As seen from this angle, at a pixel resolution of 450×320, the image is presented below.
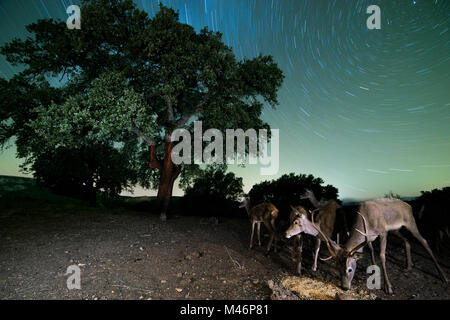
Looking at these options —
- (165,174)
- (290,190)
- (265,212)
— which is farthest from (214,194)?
(265,212)

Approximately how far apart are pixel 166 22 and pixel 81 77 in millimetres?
5890

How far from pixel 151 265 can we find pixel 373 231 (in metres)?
6.48

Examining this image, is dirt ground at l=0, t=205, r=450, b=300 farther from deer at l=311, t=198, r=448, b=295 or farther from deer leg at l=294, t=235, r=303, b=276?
deer at l=311, t=198, r=448, b=295

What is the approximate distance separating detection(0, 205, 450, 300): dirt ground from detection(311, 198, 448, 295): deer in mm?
772

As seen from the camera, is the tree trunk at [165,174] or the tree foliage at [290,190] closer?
the tree trunk at [165,174]

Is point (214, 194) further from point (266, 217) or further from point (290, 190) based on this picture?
point (266, 217)

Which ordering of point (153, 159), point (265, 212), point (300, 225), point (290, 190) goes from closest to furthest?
→ point (300, 225) → point (265, 212) → point (153, 159) → point (290, 190)

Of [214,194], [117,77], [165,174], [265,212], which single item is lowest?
[214,194]

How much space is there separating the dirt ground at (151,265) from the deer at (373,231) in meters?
0.77

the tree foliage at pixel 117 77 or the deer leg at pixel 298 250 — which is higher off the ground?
the tree foliage at pixel 117 77

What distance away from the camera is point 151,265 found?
6.30 m

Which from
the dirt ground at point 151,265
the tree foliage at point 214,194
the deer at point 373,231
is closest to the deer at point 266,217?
the dirt ground at point 151,265

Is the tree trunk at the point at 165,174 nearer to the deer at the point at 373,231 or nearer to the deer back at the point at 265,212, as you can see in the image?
the deer back at the point at 265,212

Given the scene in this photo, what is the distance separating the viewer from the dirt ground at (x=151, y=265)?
489 centimetres
